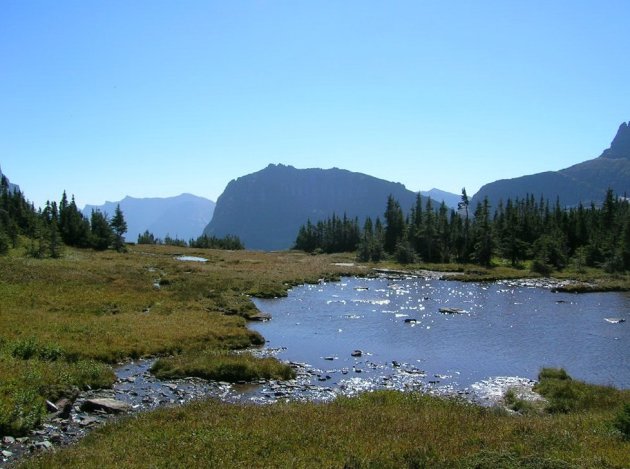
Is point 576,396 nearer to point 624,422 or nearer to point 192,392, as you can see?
point 624,422

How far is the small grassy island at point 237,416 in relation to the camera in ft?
46.6

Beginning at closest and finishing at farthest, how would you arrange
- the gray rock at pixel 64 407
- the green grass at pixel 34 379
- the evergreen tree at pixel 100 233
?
the green grass at pixel 34 379 → the gray rock at pixel 64 407 → the evergreen tree at pixel 100 233

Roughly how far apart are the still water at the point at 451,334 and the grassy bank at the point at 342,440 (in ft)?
30.9

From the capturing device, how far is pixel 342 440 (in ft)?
52.1

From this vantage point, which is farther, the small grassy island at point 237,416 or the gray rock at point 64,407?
the gray rock at point 64,407

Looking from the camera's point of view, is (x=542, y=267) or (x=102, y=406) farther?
(x=542, y=267)

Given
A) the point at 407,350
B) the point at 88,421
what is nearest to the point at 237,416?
the point at 88,421

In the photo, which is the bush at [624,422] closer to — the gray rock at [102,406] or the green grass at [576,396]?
the green grass at [576,396]

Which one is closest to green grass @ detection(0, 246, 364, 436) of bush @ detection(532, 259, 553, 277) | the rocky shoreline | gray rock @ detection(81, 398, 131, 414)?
the rocky shoreline

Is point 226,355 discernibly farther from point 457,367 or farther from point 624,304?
point 624,304

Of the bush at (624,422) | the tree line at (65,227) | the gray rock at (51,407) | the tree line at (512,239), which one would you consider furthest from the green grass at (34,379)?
the tree line at (512,239)

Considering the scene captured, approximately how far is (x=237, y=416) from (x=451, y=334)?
28.2 meters

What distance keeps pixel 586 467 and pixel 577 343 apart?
3113cm

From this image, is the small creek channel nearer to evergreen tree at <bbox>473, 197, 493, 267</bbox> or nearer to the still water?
A: the still water
